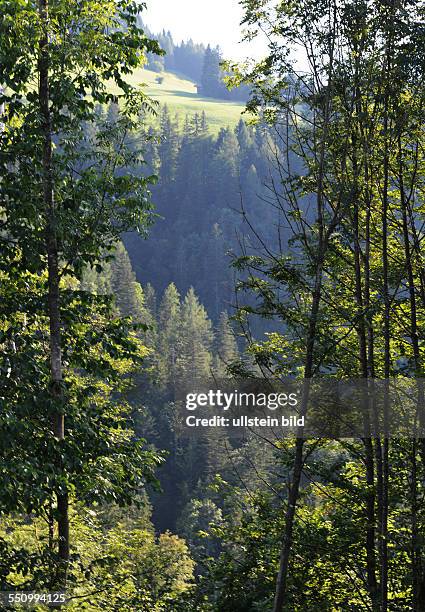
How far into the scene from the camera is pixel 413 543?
7.66m

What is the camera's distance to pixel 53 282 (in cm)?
839

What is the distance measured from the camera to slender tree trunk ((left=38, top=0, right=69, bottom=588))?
802 cm

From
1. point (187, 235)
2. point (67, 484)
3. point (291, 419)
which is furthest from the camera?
point (187, 235)

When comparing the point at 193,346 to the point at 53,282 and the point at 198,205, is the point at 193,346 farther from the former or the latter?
the point at 198,205

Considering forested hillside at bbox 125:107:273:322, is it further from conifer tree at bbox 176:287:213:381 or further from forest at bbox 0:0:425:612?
forest at bbox 0:0:425:612

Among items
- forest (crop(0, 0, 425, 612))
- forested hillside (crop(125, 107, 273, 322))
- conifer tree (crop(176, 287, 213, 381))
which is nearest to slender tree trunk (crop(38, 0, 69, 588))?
forest (crop(0, 0, 425, 612))

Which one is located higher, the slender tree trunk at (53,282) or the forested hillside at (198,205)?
the forested hillside at (198,205)

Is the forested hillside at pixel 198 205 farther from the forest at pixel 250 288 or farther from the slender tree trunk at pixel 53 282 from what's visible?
the slender tree trunk at pixel 53 282

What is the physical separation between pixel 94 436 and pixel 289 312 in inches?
111

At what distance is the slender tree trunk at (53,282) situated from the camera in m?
A: 8.02

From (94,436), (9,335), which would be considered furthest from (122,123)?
(94,436)

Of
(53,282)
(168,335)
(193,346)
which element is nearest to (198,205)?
(168,335)

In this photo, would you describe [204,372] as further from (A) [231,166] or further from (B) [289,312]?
(A) [231,166]

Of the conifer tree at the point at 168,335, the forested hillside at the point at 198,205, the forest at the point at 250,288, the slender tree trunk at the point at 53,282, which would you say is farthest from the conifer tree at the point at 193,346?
the slender tree trunk at the point at 53,282
